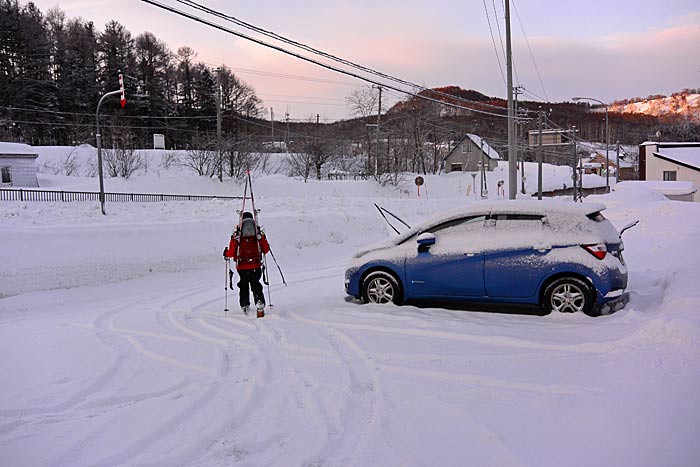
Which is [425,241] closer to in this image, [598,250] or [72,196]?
[598,250]

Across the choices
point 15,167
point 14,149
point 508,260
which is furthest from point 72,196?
point 508,260

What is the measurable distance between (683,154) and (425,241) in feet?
202

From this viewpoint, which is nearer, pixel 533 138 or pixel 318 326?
pixel 318 326

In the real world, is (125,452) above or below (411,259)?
below

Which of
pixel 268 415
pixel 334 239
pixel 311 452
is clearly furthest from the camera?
pixel 334 239

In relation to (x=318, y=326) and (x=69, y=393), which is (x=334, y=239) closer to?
(x=318, y=326)

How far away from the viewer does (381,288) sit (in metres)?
8.84

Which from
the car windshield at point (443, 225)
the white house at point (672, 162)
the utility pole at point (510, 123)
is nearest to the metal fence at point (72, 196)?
the utility pole at point (510, 123)

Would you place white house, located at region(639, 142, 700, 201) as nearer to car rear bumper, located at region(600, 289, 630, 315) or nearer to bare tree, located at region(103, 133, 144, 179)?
bare tree, located at region(103, 133, 144, 179)

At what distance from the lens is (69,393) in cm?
536

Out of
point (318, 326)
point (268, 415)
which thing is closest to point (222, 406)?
point (268, 415)

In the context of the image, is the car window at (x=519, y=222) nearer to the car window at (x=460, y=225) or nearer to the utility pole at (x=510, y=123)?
the car window at (x=460, y=225)

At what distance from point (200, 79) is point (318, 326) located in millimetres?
83195

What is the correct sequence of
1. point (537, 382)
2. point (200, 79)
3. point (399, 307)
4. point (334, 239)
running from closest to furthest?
point (537, 382), point (399, 307), point (334, 239), point (200, 79)
